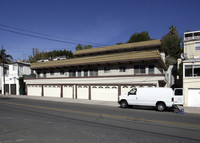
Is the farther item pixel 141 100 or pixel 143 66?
pixel 143 66

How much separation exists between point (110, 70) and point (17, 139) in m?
19.6

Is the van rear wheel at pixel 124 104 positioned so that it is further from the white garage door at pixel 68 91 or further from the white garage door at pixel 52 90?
the white garage door at pixel 52 90

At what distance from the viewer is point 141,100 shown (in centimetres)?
1661

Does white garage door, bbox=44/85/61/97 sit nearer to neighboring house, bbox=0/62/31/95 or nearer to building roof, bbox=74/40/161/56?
neighboring house, bbox=0/62/31/95

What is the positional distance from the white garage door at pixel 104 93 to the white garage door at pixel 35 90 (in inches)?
507

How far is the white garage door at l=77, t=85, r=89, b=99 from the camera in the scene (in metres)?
27.0

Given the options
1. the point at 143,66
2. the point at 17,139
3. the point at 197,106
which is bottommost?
the point at 197,106

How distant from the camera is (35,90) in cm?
3403

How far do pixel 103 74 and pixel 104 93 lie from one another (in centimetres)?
300

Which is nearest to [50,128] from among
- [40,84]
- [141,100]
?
[141,100]

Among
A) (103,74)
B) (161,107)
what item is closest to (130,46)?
(103,74)

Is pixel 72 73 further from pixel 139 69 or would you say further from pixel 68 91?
pixel 139 69

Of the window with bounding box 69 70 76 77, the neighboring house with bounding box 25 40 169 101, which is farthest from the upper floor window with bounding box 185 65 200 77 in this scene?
the window with bounding box 69 70 76 77

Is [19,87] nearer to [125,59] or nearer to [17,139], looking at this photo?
[125,59]
